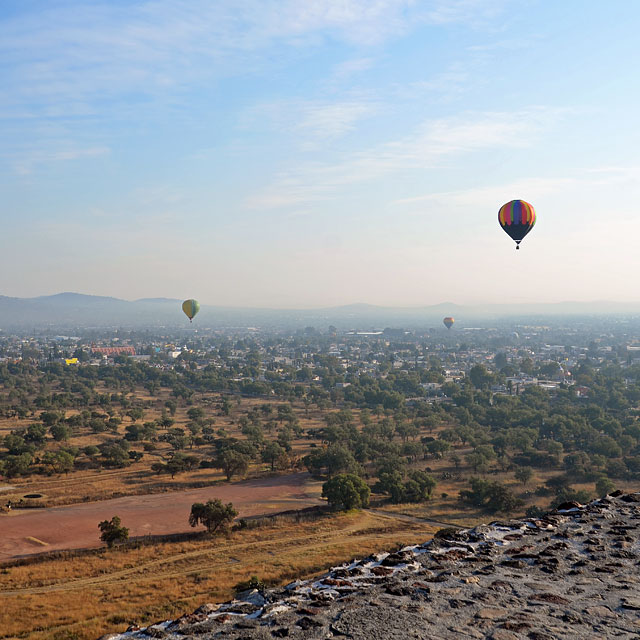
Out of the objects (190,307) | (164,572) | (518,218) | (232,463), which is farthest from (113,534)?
(190,307)

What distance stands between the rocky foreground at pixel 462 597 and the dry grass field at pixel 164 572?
25.9 ft

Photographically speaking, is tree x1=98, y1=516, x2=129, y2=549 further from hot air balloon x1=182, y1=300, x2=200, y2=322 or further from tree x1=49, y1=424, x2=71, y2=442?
hot air balloon x1=182, y1=300, x2=200, y2=322

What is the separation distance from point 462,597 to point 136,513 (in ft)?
90.6

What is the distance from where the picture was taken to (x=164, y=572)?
73.3 feet

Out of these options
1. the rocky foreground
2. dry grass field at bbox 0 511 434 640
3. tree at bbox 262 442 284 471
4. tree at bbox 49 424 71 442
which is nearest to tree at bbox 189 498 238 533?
dry grass field at bbox 0 511 434 640

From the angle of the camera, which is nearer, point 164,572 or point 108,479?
point 164,572

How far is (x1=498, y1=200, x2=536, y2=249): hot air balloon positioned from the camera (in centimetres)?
4250

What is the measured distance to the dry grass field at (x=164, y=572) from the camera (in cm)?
1666

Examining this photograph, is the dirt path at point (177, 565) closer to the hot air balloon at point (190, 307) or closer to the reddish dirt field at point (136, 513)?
the reddish dirt field at point (136, 513)

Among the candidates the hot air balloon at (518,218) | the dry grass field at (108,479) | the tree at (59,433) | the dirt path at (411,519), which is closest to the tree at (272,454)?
the dry grass field at (108,479)

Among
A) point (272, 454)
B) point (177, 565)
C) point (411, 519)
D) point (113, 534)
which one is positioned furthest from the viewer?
point (272, 454)

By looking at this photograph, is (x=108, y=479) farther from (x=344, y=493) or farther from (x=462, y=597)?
(x=462, y=597)

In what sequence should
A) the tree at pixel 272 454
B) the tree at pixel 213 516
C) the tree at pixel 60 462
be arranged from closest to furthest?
1. the tree at pixel 213 516
2. the tree at pixel 60 462
3. the tree at pixel 272 454

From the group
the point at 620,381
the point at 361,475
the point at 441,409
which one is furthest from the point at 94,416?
the point at 620,381
